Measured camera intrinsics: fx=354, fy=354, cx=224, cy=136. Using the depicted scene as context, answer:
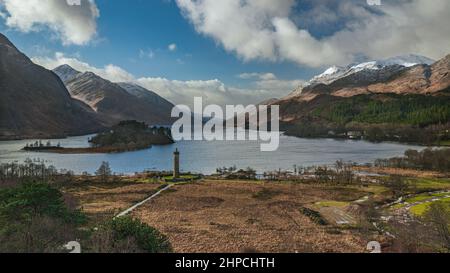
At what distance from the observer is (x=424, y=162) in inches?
2495

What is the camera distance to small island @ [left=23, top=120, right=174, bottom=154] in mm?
98312

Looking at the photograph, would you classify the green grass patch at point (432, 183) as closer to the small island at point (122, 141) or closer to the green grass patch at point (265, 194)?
the green grass patch at point (265, 194)

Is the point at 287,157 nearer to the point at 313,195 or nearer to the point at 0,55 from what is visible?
the point at 313,195

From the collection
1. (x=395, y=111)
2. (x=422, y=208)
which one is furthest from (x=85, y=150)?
(x=395, y=111)

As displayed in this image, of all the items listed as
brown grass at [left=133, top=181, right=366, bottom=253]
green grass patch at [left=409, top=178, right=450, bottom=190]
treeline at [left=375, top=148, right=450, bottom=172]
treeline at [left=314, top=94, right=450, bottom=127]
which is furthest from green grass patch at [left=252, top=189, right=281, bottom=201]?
treeline at [left=314, top=94, right=450, bottom=127]

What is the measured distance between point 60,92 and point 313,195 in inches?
7341

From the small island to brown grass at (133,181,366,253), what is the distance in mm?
63576

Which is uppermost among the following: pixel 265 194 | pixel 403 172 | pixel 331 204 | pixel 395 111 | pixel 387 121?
pixel 395 111

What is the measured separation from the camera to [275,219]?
26.0 meters

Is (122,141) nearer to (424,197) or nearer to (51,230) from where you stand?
(424,197)

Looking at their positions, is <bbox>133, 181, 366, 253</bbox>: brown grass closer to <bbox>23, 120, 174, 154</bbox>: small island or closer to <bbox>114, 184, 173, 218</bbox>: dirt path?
<bbox>114, 184, 173, 218</bbox>: dirt path

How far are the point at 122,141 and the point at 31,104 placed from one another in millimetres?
81070
